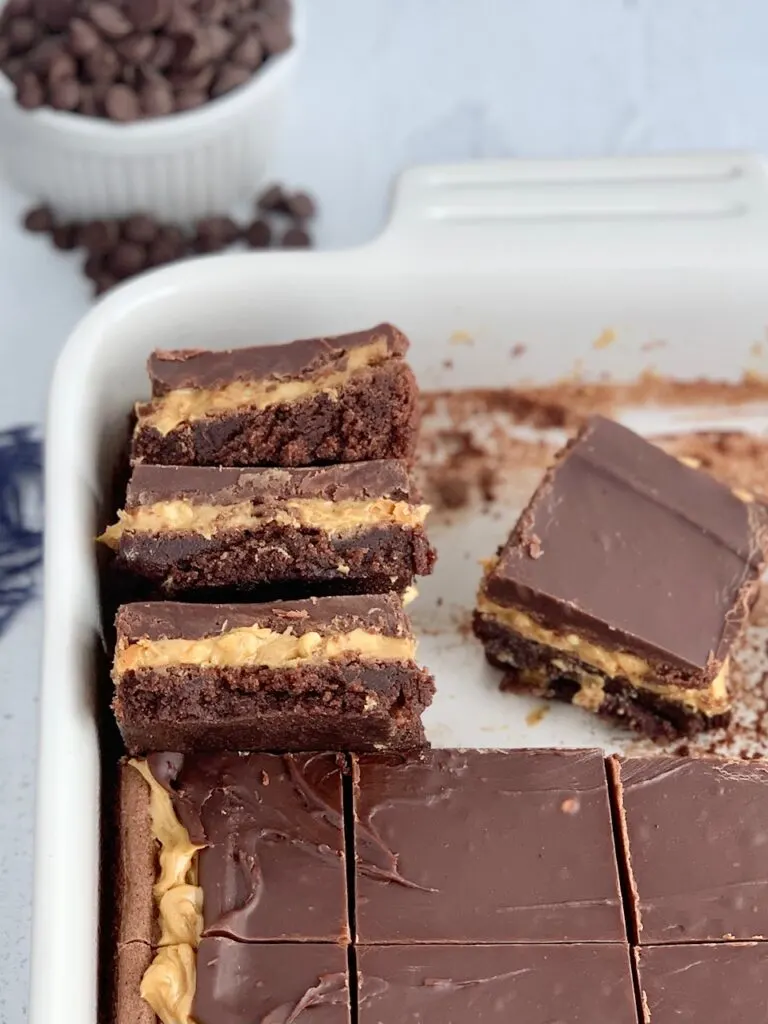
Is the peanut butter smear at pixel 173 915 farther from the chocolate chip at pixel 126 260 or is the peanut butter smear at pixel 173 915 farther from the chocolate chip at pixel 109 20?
the chocolate chip at pixel 109 20

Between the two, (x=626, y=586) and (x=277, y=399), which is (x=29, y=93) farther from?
(x=626, y=586)

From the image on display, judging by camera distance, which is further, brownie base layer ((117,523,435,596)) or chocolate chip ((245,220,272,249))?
chocolate chip ((245,220,272,249))

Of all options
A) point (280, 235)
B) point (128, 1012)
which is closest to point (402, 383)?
point (280, 235)

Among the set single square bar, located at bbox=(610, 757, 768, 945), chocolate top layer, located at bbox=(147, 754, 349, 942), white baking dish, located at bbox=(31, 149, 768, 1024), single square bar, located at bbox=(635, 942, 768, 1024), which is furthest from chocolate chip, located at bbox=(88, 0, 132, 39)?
single square bar, located at bbox=(635, 942, 768, 1024)

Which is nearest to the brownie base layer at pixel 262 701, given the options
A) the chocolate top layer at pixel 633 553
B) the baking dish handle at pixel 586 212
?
the chocolate top layer at pixel 633 553

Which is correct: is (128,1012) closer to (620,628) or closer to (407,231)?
(620,628)

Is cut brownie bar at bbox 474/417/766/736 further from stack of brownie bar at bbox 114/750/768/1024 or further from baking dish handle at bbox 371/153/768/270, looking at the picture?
baking dish handle at bbox 371/153/768/270
